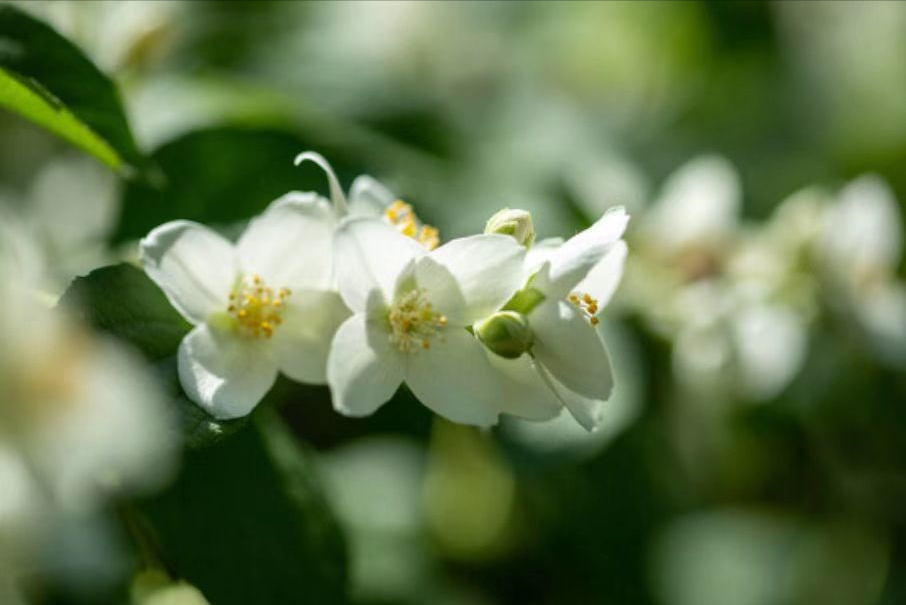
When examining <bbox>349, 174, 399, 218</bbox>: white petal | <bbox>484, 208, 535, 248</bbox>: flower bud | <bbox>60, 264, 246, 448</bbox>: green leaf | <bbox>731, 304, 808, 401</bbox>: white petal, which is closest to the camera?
<bbox>60, 264, 246, 448</bbox>: green leaf

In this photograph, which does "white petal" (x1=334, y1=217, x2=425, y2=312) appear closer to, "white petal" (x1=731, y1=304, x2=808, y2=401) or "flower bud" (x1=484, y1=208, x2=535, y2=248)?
"flower bud" (x1=484, y1=208, x2=535, y2=248)

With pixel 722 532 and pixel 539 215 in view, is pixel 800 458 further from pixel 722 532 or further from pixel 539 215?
pixel 539 215

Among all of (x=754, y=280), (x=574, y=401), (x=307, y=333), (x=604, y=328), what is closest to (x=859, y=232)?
(x=754, y=280)

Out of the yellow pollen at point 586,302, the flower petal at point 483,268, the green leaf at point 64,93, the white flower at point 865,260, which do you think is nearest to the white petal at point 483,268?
the flower petal at point 483,268

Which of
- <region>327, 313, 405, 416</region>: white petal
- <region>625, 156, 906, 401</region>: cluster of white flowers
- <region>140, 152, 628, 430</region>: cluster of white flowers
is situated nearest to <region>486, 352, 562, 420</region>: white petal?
<region>140, 152, 628, 430</region>: cluster of white flowers

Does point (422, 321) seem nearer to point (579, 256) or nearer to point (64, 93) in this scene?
point (579, 256)

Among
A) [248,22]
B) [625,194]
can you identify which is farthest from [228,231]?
[248,22]

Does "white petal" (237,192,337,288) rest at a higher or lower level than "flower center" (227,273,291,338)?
higher
